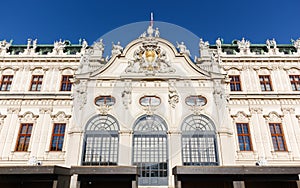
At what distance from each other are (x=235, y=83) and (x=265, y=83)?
360 cm

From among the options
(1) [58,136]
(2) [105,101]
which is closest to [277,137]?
(2) [105,101]

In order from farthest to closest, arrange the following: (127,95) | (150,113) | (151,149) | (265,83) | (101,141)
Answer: (265,83), (127,95), (150,113), (101,141), (151,149)

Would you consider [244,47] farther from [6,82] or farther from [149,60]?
[6,82]

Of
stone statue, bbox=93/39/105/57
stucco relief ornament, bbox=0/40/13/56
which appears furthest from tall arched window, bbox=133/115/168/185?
stucco relief ornament, bbox=0/40/13/56

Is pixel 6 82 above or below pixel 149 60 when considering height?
below

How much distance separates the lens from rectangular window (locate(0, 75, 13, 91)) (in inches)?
1008

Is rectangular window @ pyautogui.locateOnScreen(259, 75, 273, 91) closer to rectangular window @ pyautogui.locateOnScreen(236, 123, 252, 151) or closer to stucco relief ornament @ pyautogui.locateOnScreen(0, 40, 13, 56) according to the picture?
rectangular window @ pyautogui.locateOnScreen(236, 123, 252, 151)

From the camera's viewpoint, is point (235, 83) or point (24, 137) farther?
point (235, 83)

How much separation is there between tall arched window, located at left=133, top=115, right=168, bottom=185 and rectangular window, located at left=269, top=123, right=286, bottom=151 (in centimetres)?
1167

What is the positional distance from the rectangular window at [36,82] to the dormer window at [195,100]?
1767cm

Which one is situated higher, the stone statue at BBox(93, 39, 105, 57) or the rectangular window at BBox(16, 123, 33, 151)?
the stone statue at BBox(93, 39, 105, 57)

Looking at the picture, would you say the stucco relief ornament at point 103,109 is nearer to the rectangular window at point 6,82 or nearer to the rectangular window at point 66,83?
the rectangular window at point 66,83

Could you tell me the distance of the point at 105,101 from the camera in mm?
23625

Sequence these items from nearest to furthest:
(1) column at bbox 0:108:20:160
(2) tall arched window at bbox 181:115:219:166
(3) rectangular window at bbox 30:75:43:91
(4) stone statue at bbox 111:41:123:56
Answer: (2) tall arched window at bbox 181:115:219:166 < (1) column at bbox 0:108:20:160 < (3) rectangular window at bbox 30:75:43:91 < (4) stone statue at bbox 111:41:123:56
